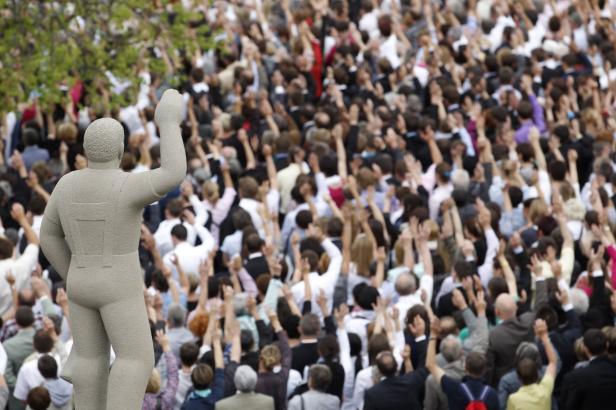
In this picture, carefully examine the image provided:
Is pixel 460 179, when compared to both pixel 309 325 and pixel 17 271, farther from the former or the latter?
pixel 17 271

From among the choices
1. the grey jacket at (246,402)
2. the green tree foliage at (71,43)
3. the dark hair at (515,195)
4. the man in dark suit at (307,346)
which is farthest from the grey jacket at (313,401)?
the green tree foliage at (71,43)

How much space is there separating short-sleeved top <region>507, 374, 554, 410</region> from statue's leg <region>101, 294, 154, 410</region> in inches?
172

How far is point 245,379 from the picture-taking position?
11.9 m

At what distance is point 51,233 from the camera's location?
349 inches

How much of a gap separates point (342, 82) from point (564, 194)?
6348 millimetres

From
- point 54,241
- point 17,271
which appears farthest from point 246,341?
point 54,241

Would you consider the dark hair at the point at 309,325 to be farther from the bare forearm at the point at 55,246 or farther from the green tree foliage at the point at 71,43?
the green tree foliage at the point at 71,43

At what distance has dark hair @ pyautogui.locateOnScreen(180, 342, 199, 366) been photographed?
12555mm

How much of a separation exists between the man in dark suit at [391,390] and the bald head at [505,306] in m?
1.31

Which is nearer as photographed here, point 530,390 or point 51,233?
point 51,233

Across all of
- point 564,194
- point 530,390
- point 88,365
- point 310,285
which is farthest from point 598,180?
point 88,365

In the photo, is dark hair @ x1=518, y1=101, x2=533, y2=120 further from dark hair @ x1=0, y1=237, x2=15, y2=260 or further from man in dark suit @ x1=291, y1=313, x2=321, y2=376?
dark hair @ x1=0, y1=237, x2=15, y2=260

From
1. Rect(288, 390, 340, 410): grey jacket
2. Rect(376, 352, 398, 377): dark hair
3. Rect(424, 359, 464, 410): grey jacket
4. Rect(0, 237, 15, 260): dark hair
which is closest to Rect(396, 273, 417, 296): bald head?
Rect(424, 359, 464, 410): grey jacket

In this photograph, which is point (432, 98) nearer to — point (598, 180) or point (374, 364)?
point (598, 180)
